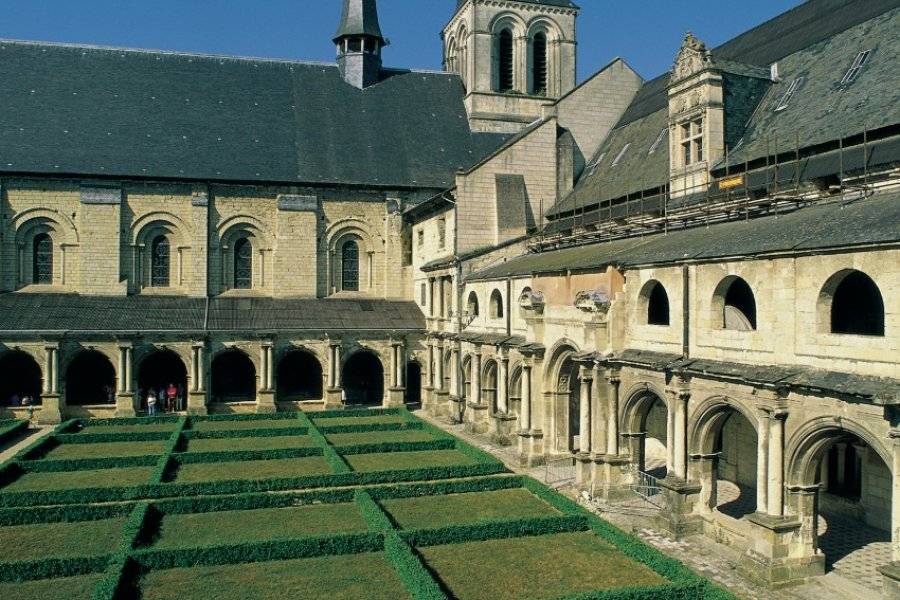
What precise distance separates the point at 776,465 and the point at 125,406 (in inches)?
1230

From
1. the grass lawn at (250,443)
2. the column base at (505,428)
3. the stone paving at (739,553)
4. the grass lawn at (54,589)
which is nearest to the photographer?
the grass lawn at (54,589)

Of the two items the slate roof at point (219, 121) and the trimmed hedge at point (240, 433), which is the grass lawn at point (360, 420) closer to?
the trimmed hedge at point (240, 433)

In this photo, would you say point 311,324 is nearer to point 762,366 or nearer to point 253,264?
point 253,264

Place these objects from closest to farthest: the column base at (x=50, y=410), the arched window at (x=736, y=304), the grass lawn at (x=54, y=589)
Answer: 1. the grass lawn at (x=54, y=589)
2. the arched window at (x=736, y=304)
3. the column base at (x=50, y=410)

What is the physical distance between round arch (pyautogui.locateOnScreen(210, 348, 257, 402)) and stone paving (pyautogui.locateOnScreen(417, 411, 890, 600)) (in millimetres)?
23172

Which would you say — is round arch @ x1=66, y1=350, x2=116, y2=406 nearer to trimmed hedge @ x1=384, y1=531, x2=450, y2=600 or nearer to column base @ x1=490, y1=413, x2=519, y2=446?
column base @ x1=490, y1=413, x2=519, y2=446

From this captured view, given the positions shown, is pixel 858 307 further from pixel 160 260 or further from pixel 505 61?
pixel 505 61

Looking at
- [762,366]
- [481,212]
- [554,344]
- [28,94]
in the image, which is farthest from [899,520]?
[28,94]

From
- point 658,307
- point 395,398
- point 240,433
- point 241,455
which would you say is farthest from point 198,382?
point 658,307

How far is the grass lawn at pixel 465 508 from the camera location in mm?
21750

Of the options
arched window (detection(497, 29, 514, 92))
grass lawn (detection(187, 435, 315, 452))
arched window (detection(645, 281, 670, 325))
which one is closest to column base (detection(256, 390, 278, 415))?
grass lawn (detection(187, 435, 315, 452))

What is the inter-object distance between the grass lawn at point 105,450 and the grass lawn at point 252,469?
296 centimetres

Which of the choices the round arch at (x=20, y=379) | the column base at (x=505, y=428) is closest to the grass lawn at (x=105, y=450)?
the round arch at (x=20, y=379)

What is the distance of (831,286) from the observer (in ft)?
57.0
